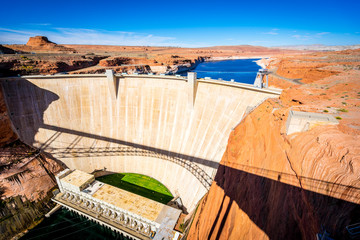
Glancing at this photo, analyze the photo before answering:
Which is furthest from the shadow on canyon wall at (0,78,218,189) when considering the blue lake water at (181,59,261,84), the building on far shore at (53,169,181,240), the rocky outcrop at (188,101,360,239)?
the blue lake water at (181,59,261,84)

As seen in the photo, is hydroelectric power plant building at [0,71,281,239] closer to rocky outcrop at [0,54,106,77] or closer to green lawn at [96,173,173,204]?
green lawn at [96,173,173,204]

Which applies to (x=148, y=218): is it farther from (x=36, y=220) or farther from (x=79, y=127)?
(x=79, y=127)

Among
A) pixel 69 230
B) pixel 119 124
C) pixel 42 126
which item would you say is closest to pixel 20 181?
pixel 42 126

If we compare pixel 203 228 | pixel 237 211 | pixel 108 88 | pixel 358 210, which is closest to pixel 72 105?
pixel 108 88

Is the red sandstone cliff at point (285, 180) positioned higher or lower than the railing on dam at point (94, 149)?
higher

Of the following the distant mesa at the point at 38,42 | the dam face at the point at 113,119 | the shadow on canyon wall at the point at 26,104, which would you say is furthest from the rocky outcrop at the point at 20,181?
the distant mesa at the point at 38,42

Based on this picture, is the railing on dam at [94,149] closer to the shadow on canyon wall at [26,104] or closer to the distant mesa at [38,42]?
the shadow on canyon wall at [26,104]
